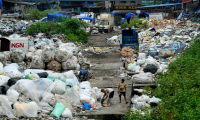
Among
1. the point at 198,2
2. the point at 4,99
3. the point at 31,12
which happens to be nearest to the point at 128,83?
the point at 4,99

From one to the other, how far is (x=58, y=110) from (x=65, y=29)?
600 inches

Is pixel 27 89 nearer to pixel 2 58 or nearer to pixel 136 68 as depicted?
pixel 2 58

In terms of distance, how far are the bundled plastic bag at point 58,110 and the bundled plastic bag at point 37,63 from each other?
167 inches

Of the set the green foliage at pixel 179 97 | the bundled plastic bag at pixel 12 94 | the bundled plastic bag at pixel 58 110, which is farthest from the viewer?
the bundled plastic bag at pixel 12 94

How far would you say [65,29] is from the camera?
22.4m

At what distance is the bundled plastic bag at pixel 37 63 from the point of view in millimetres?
11742

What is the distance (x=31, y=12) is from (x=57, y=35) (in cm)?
1346

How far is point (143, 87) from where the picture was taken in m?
9.73

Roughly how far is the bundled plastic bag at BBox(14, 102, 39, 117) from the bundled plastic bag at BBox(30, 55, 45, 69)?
4.60 m

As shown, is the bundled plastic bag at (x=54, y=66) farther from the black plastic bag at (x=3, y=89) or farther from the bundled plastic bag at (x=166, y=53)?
the bundled plastic bag at (x=166, y=53)

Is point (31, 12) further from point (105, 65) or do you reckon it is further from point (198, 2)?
point (105, 65)

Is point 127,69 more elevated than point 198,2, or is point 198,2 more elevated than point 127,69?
point 198,2

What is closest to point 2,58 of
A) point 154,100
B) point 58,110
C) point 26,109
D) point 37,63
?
point 37,63

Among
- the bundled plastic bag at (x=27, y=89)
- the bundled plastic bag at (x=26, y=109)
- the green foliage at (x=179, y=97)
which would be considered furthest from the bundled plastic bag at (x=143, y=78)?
the bundled plastic bag at (x=26, y=109)
